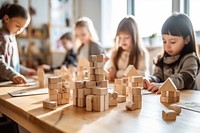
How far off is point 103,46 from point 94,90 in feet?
7.60

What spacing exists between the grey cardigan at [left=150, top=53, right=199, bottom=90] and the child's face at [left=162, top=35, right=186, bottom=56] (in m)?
0.05

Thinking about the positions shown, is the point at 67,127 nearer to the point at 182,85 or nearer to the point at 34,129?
the point at 34,129

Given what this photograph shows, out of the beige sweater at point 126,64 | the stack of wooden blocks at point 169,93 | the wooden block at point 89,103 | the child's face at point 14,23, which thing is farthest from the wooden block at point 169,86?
the child's face at point 14,23

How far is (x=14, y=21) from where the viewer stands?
1.77 m

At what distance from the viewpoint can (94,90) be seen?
32.9 inches

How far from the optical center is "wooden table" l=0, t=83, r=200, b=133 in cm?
63

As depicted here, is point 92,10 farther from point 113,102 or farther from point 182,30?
point 113,102

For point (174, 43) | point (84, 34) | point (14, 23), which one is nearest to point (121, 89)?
point (174, 43)

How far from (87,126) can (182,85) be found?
0.76 meters

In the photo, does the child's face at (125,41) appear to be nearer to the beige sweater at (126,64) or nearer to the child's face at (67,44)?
the beige sweater at (126,64)

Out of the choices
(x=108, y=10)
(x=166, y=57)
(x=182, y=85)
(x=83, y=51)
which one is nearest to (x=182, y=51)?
(x=166, y=57)

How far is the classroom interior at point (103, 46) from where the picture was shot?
67cm

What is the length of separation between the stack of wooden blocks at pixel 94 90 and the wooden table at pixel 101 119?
3cm

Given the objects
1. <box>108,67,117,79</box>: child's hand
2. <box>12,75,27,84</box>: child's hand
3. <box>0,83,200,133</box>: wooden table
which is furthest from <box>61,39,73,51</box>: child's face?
<box>0,83,200,133</box>: wooden table
